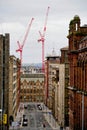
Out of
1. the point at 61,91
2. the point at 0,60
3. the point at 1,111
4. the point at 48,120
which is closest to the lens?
the point at 1,111

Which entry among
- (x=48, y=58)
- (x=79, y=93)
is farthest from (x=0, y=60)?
(x=48, y=58)

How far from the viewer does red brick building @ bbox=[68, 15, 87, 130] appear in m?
66.1

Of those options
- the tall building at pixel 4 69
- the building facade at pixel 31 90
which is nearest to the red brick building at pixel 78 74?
the tall building at pixel 4 69

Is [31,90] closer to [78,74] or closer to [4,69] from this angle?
[78,74]

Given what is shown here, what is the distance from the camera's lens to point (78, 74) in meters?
72.2

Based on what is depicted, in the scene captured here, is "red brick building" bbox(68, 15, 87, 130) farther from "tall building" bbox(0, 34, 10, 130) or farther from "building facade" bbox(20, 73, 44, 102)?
"building facade" bbox(20, 73, 44, 102)

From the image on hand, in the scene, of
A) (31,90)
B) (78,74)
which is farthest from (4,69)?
(31,90)

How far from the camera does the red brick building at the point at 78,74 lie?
217 feet

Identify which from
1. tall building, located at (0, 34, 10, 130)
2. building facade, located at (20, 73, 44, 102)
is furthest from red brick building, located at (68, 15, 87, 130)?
building facade, located at (20, 73, 44, 102)

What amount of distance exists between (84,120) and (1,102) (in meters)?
12.7

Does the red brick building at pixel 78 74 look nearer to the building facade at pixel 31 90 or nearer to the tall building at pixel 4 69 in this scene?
the tall building at pixel 4 69

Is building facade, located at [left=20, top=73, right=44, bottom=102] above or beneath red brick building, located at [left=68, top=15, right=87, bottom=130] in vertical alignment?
beneath

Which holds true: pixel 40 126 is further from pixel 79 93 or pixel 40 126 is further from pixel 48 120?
pixel 79 93

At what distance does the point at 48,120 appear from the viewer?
11531 cm
